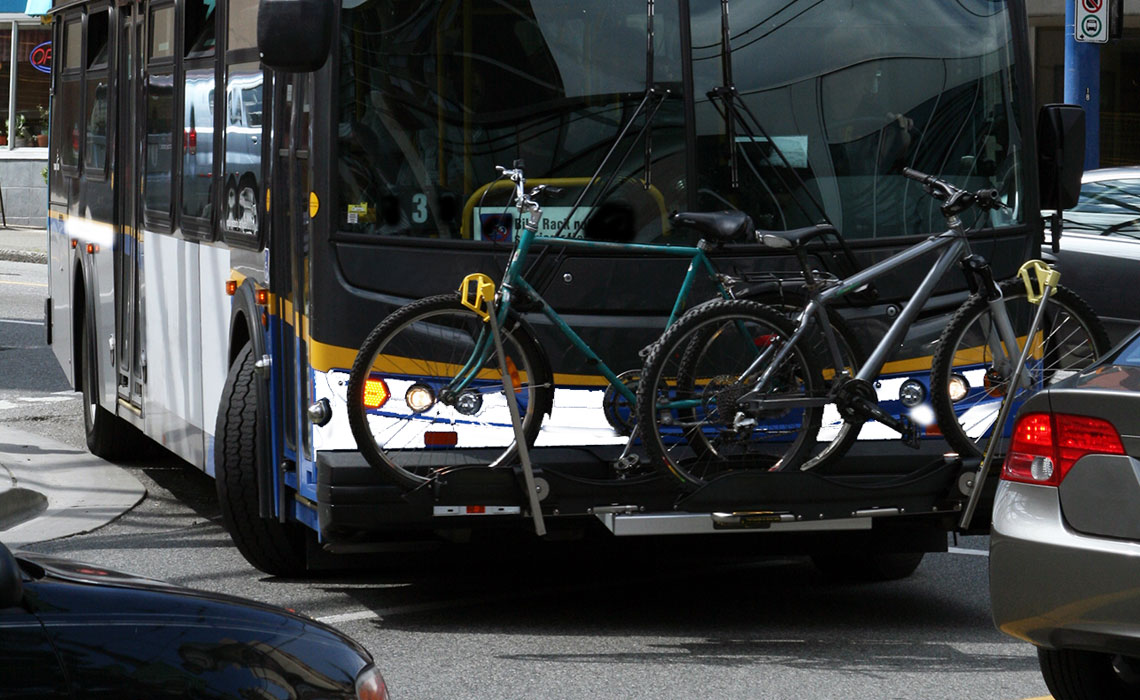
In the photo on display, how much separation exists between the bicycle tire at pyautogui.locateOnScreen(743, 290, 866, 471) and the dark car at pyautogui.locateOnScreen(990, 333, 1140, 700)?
142 centimetres

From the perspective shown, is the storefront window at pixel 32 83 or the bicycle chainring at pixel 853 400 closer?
the bicycle chainring at pixel 853 400

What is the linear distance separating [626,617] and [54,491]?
4425 millimetres

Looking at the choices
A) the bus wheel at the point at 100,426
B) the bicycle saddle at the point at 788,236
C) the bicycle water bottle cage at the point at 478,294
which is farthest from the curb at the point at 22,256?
the bicycle saddle at the point at 788,236

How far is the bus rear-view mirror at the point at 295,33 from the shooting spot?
6676mm

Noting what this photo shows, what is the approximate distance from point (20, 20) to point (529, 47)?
2750 cm

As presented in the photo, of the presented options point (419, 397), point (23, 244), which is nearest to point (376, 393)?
point (419, 397)

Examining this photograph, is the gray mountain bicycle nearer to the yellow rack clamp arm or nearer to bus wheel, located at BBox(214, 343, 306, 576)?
the yellow rack clamp arm

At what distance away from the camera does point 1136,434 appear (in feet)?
16.9

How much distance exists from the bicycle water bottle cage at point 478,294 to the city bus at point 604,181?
8.6 inches

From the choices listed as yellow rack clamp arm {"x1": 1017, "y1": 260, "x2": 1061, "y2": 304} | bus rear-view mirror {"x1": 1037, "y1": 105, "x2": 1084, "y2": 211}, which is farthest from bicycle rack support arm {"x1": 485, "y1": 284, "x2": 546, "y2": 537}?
bus rear-view mirror {"x1": 1037, "y1": 105, "x2": 1084, "y2": 211}

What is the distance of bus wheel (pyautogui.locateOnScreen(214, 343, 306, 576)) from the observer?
319 inches

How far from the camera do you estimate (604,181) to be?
7.16m

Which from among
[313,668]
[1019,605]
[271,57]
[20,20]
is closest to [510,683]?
[1019,605]

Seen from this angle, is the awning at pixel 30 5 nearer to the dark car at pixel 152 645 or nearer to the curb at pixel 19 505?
the curb at pixel 19 505
